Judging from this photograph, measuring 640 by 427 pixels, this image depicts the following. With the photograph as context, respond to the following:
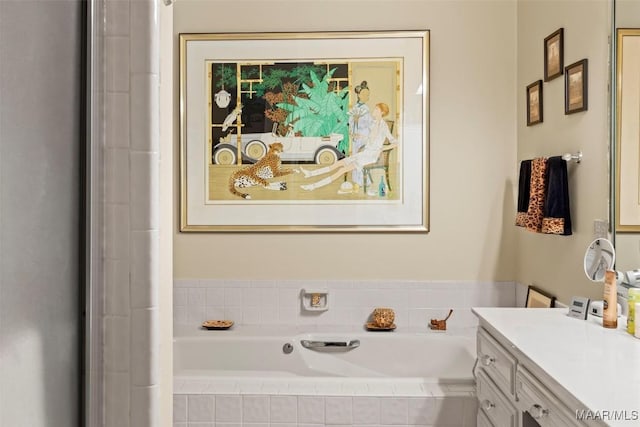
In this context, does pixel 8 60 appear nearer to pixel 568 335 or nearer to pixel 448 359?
pixel 568 335

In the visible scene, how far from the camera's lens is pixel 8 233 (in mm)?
700

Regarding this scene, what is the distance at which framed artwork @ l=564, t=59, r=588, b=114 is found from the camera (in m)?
2.22

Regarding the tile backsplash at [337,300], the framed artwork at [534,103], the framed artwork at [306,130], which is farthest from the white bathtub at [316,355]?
the framed artwork at [534,103]

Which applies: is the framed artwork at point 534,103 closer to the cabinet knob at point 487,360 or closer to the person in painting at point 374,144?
the person in painting at point 374,144

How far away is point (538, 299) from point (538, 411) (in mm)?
1362

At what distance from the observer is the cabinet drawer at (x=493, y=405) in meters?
1.68

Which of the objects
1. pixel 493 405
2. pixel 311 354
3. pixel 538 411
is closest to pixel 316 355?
pixel 311 354

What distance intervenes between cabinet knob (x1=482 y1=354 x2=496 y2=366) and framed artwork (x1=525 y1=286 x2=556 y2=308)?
0.76m

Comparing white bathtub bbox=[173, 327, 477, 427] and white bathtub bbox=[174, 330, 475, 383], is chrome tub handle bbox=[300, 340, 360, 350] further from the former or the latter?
white bathtub bbox=[173, 327, 477, 427]

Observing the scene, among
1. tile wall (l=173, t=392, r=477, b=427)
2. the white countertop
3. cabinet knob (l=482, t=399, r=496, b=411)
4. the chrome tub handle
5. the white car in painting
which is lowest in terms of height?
tile wall (l=173, t=392, r=477, b=427)

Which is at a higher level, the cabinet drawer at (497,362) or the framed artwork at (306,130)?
the framed artwork at (306,130)

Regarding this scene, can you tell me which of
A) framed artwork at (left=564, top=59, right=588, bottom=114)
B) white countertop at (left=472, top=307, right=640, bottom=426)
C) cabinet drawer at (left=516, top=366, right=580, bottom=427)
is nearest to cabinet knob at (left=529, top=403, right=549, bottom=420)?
cabinet drawer at (left=516, top=366, right=580, bottom=427)

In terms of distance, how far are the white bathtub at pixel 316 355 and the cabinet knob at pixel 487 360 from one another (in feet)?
3.33

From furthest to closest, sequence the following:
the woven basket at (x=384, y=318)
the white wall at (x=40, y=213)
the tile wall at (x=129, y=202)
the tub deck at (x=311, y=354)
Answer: the woven basket at (x=384, y=318) < the tub deck at (x=311, y=354) < the tile wall at (x=129, y=202) < the white wall at (x=40, y=213)
